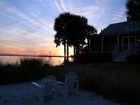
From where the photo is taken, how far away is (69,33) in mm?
41312

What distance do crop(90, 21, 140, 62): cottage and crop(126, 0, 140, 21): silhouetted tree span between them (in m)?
11.8

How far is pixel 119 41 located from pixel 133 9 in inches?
707

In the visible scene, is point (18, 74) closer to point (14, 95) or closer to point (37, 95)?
point (14, 95)

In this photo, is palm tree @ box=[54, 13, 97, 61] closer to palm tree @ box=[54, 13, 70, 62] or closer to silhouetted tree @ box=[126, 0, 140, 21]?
palm tree @ box=[54, 13, 70, 62]

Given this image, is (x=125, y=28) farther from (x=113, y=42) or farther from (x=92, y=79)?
(x=92, y=79)

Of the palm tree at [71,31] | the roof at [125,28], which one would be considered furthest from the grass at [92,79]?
the palm tree at [71,31]

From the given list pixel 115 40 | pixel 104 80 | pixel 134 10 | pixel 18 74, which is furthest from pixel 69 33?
pixel 104 80

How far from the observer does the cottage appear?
31272 millimetres

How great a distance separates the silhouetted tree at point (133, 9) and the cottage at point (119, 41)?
11837mm

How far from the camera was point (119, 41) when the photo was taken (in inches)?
1404

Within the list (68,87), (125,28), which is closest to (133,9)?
(68,87)

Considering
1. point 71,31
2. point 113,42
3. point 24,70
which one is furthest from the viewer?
point 71,31

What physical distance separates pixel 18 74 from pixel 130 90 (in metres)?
7.71

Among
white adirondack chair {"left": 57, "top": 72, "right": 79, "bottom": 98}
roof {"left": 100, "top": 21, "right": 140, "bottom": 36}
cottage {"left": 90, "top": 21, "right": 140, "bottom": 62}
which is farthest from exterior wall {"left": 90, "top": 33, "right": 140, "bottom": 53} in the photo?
white adirondack chair {"left": 57, "top": 72, "right": 79, "bottom": 98}
